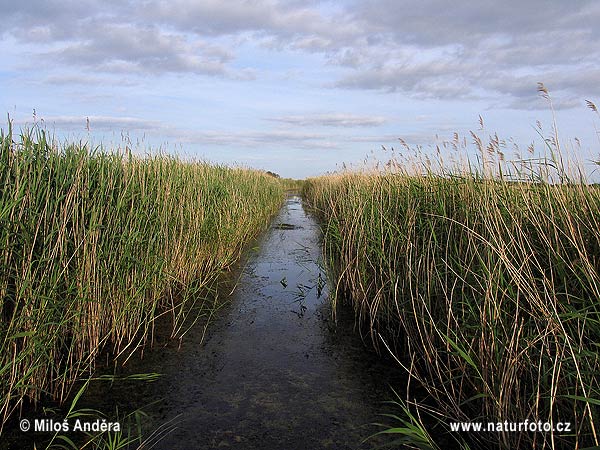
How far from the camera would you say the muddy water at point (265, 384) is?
2301 mm

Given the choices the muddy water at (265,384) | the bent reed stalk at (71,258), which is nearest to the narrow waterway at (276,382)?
the muddy water at (265,384)

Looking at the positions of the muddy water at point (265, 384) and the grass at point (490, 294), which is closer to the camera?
the grass at point (490, 294)

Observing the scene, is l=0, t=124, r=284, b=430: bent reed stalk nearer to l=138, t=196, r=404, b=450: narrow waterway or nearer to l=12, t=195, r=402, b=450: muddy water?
l=12, t=195, r=402, b=450: muddy water

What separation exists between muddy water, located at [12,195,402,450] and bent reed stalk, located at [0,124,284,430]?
0.39m

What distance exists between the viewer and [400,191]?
4.18 m

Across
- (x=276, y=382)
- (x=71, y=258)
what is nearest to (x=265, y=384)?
(x=276, y=382)

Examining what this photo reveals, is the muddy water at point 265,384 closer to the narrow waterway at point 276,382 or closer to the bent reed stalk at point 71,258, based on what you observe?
the narrow waterway at point 276,382

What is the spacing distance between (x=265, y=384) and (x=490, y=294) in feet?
5.49

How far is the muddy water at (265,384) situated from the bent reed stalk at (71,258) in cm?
39

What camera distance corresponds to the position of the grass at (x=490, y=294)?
1830 millimetres

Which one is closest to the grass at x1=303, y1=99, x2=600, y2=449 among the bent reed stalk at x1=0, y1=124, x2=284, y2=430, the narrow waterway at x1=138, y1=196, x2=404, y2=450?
the narrow waterway at x1=138, y1=196, x2=404, y2=450

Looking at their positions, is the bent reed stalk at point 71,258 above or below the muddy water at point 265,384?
above

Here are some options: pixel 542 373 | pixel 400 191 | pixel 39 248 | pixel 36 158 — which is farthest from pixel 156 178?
pixel 542 373

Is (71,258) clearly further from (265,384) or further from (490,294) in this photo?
(490,294)
